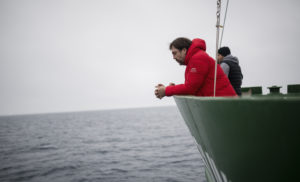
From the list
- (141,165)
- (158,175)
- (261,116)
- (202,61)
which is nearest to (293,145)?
(261,116)

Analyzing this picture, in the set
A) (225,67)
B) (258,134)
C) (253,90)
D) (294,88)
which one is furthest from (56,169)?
(258,134)

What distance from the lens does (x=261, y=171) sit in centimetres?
96

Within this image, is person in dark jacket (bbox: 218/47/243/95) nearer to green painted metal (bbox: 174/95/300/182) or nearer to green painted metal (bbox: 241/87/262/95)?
green painted metal (bbox: 241/87/262/95)

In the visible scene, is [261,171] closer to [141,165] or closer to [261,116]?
[261,116]

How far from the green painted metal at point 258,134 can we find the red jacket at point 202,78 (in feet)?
2.79

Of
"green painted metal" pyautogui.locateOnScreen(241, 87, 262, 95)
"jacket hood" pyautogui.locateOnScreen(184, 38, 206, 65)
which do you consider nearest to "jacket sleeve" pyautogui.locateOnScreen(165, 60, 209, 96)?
"jacket hood" pyautogui.locateOnScreen(184, 38, 206, 65)

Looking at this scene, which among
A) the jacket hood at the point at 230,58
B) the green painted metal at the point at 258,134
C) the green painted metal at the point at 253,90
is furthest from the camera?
the green painted metal at the point at 253,90

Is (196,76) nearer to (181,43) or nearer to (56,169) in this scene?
(181,43)

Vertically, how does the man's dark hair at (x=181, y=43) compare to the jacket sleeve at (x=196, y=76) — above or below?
above

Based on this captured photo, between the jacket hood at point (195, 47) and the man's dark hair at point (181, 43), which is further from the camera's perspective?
the man's dark hair at point (181, 43)

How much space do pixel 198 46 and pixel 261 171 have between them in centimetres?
154

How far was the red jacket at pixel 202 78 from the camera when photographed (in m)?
1.98

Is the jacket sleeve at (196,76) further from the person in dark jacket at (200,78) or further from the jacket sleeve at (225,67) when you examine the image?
the jacket sleeve at (225,67)

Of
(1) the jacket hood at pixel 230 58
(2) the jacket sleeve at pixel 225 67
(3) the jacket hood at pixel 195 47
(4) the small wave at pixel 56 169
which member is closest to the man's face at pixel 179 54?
(3) the jacket hood at pixel 195 47
